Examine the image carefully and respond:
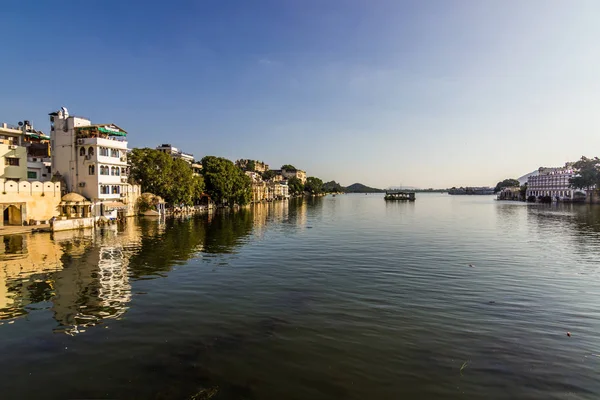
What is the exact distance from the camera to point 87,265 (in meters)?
26.4

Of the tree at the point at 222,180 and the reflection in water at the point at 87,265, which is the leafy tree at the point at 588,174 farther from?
the reflection in water at the point at 87,265

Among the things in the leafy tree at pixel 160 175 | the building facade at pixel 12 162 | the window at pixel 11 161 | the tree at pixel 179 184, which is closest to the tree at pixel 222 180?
the tree at pixel 179 184

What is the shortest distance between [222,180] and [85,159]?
41818 millimetres

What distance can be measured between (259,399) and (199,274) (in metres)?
15.7

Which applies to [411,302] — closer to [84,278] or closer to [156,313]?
[156,313]

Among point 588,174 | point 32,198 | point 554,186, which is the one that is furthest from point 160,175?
point 554,186

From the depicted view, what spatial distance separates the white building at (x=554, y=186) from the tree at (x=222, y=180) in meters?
147

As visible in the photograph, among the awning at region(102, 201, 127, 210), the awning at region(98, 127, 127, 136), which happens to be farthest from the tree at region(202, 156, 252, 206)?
the awning at region(102, 201, 127, 210)

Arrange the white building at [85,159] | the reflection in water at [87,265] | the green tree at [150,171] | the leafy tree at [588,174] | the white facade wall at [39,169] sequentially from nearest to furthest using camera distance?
1. the reflection in water at [87,265]
2. the white building at [85,159]
3. the white facade wall at [39,169]
4. the green tree at [150,171]
5. the leafy tree at [588,174]

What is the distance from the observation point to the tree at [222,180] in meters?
95.5

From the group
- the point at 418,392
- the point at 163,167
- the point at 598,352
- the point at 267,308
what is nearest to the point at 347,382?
the point at 418,392

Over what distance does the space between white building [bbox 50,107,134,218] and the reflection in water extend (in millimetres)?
11808

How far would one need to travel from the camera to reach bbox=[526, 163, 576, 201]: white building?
159 metres

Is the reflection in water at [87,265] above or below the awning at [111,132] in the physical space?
below
